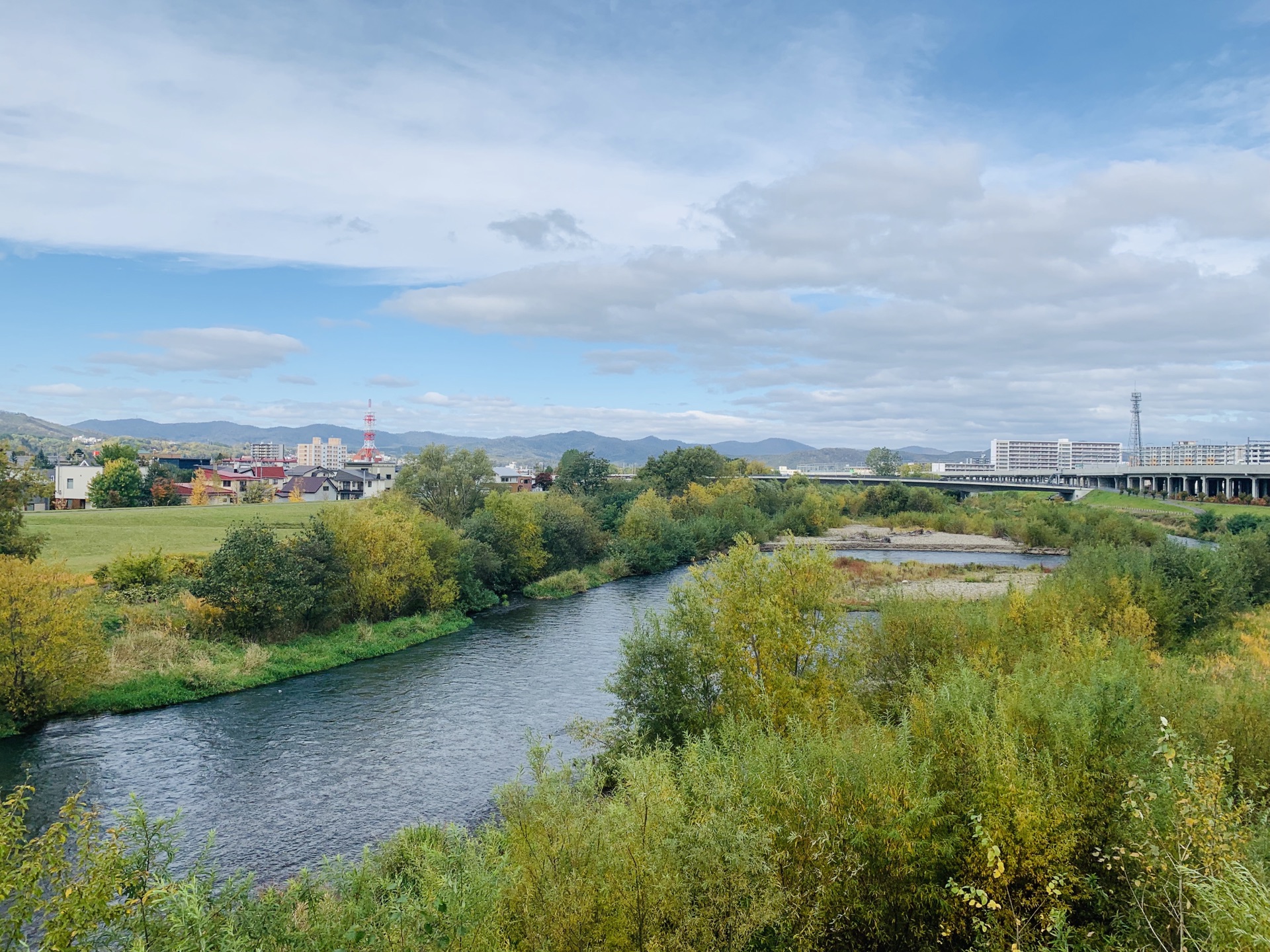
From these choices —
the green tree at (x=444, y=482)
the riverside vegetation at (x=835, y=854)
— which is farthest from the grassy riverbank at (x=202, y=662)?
the green tree at (x=444, y=482)

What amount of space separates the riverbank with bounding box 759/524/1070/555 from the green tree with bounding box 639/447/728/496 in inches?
874

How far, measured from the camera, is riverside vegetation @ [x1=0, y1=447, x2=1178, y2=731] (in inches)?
1251

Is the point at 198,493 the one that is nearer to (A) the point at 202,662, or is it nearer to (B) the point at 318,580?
(B) the point at 318,580

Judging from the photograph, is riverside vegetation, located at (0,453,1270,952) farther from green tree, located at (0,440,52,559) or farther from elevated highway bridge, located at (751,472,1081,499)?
elevated highway bridge, located at (751,472,1081,499)

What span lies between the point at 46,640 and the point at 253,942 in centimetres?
2781

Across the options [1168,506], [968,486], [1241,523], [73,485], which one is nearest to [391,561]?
[73,485]

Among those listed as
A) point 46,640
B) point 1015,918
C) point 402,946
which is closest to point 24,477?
point 46,640

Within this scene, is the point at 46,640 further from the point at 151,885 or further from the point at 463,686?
the point at 151,885

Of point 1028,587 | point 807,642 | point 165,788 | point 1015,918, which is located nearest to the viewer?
point 1015,918

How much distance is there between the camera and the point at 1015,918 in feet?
33.5

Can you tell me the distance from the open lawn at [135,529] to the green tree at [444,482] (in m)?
11.2

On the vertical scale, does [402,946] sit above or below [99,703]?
above

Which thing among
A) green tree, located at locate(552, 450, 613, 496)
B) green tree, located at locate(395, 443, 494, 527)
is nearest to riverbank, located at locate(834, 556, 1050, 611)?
green tree, located at locate(395, 443, 494, 527)

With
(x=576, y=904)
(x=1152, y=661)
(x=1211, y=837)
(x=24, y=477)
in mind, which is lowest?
(x=1152, y=661)
